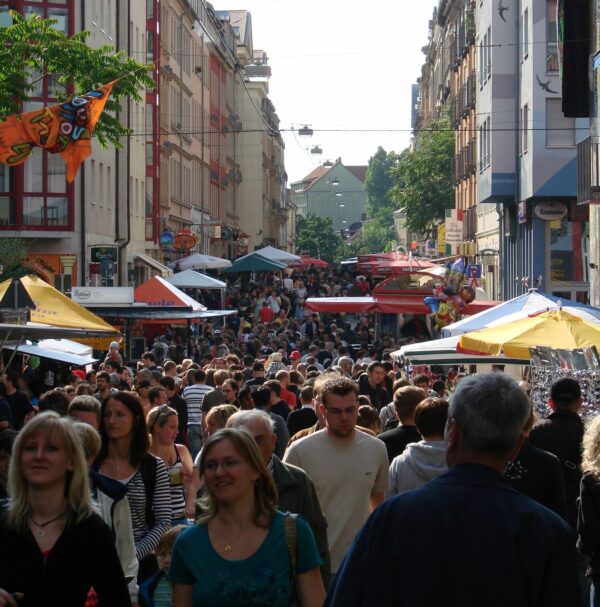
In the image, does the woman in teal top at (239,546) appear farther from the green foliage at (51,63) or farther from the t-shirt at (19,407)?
the green foliage at (51,63)

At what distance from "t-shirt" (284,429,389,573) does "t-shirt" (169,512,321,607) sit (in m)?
2.86

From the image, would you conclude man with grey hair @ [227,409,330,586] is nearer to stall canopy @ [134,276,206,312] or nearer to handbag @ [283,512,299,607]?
handbag @ [283,512,299,607]

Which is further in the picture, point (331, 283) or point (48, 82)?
point (331, 283)

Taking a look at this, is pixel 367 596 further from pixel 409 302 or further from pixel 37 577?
pixel 409 302

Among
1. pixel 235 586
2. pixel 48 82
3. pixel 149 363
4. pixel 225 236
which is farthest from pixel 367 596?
pixel 225 236

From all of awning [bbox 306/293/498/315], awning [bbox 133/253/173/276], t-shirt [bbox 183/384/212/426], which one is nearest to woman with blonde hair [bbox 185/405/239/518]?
t-shirt [bbox 183/384/212/426]

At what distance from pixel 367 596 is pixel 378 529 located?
0.57 ft

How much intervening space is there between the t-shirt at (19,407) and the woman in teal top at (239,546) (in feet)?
33.2

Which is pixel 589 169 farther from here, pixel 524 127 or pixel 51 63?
pixel 524 127

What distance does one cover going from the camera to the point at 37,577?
5.03 meters

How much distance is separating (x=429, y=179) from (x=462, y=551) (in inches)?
2848

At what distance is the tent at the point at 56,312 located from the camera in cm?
1862

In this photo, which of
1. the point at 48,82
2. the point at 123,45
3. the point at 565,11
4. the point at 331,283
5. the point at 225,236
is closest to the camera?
the point at 565,11

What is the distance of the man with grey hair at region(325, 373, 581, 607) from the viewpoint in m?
3.69
